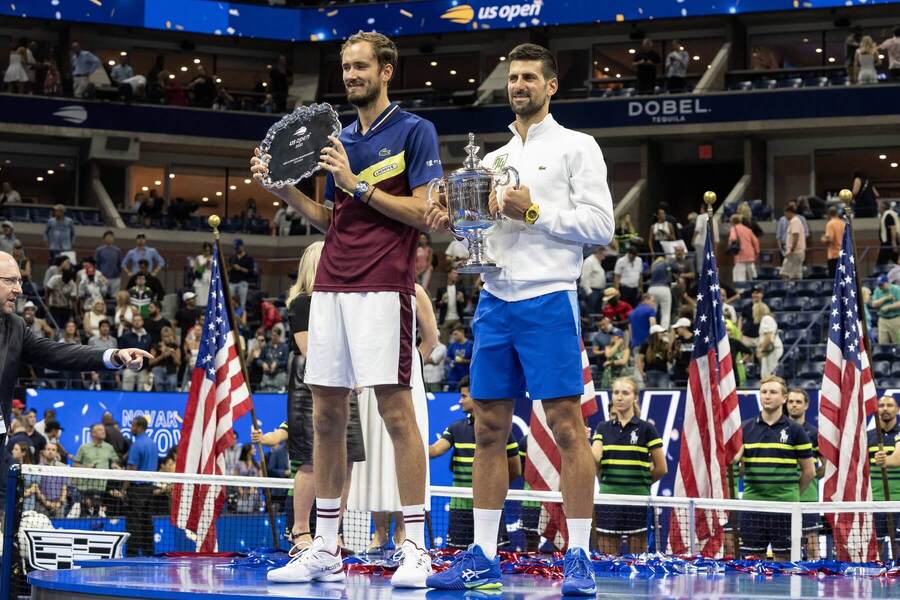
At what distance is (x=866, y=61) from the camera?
28.9 meters

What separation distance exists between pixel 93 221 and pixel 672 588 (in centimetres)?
2733

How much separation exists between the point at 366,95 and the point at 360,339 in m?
1.15

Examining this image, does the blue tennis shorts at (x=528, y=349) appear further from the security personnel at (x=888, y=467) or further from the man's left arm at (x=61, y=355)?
the security personnel at (x=888, y=467)

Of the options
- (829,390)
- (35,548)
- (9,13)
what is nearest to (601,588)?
(35,548)

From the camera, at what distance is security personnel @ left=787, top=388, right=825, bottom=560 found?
10398mm

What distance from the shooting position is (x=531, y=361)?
230 inches

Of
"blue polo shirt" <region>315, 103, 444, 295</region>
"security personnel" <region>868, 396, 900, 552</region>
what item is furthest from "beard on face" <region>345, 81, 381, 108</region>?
"security personnel" <region>868, 396, 900, 552</region>

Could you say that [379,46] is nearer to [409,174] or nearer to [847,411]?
[409,174]

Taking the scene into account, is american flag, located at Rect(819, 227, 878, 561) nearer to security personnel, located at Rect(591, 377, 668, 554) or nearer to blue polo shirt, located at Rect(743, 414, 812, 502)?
blue polo shirt, located at Rect(743, 414, 812, 502)

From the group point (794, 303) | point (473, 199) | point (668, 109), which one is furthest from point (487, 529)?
point (668, 109)

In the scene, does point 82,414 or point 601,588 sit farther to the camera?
point 82,414

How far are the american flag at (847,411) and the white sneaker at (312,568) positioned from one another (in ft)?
18.1

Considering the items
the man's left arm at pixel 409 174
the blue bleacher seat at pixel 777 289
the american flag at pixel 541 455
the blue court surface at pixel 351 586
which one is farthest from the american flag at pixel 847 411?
the blue bleacher seat at pixel 777 289

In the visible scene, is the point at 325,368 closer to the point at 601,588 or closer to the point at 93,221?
the point at 601,588
